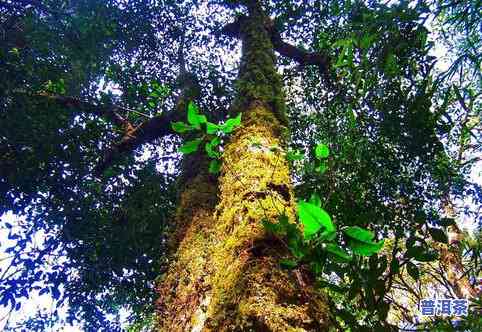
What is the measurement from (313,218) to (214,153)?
0.58m

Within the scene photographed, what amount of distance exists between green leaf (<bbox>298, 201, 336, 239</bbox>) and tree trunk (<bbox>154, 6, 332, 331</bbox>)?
1.45 feet

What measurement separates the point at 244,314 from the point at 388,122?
14.9 ft

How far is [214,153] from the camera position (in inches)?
66.7

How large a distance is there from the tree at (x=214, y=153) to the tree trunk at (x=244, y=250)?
1 centimetres

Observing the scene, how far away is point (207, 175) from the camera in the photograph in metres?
4.14

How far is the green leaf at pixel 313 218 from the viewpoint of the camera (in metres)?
1.28

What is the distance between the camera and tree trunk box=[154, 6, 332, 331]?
162 centimetres

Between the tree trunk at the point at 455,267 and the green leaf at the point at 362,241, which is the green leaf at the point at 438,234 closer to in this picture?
the green leaf at the point at 362,241

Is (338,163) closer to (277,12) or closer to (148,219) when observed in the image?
(148,219)

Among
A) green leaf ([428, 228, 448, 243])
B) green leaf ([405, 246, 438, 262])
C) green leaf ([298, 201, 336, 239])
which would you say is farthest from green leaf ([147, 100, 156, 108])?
green leaf ([298, 201, 336, 239])

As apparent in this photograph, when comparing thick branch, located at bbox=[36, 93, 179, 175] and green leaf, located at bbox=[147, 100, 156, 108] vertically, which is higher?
green leaf, located at bbox=[147, 100, 156, 108]

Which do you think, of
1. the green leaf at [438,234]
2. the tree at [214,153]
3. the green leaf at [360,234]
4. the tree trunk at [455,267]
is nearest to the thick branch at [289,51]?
the tree at [214,153]

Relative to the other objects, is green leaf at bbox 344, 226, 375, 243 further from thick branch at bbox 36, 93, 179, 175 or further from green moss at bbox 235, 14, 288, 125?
thick branch at bbox 36, 93, 179, 175

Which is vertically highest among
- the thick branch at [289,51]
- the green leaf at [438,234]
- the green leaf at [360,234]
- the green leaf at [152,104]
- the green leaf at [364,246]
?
the thick branch at [289,51]
